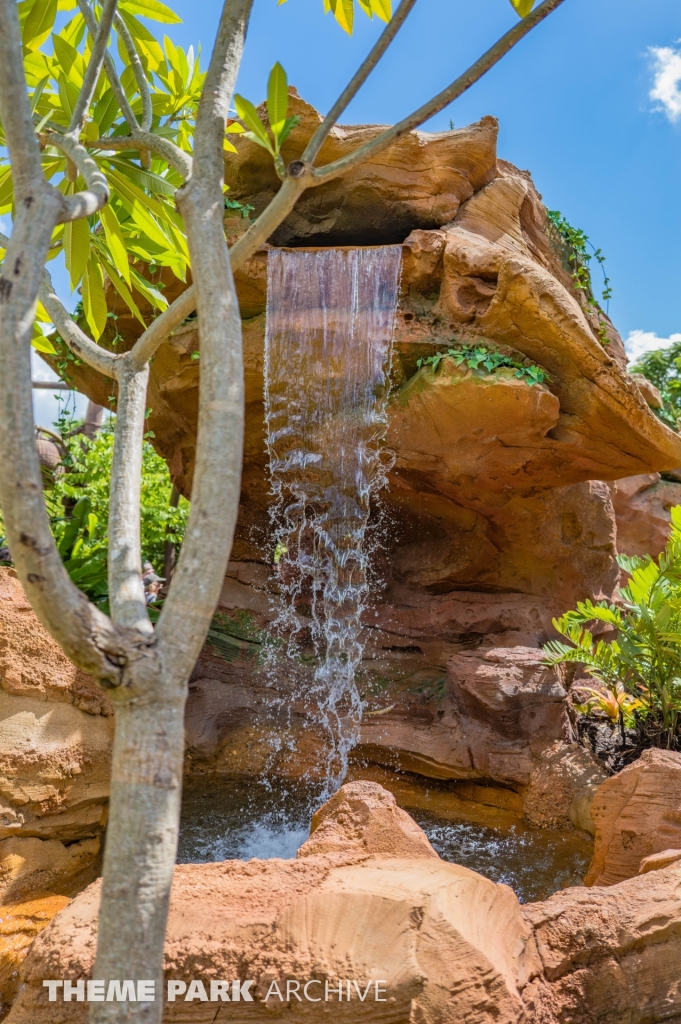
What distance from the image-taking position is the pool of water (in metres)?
5.04

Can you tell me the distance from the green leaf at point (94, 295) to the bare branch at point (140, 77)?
0.68 meters

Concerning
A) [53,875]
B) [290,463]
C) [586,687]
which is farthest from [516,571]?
[53,875]

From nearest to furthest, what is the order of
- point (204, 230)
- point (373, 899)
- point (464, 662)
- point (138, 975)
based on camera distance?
1. point (138, 975)
2. point (204, 230)
3. point (373, 899)
4. point (464, 662)

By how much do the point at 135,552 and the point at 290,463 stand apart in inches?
207

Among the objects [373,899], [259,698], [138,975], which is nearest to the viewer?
[138,975]

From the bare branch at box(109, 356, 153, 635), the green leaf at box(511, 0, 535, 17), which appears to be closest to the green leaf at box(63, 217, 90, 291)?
the bare branch at box(109, 356, 153, 635)

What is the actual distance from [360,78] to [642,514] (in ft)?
30.6

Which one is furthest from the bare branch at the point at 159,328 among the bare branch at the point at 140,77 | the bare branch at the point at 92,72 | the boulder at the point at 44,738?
the boulder at the point at 44,738

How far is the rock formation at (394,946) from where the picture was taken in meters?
2.22

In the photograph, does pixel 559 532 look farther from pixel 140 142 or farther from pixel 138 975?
pixel 138 975

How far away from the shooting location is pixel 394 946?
7.45 ft

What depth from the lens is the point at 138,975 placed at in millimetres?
1468

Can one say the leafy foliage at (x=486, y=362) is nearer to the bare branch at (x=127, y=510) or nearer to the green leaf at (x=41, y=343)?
the green leaf at (x=41, y=343)

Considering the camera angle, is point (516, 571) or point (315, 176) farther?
point (516, 571)
